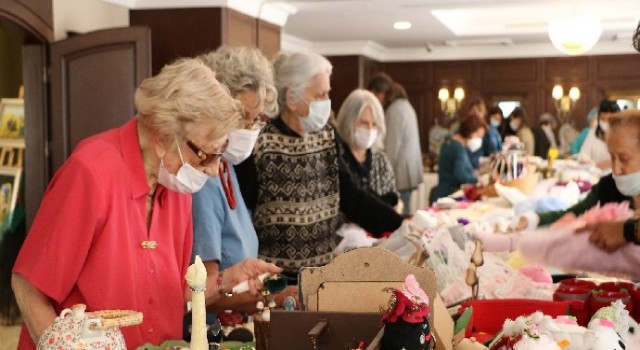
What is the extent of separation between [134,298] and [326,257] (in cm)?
130

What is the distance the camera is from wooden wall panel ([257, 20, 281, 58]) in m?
7.51

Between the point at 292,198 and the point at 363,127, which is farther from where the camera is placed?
the point at 363,127

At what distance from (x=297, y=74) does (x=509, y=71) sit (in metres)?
10.5

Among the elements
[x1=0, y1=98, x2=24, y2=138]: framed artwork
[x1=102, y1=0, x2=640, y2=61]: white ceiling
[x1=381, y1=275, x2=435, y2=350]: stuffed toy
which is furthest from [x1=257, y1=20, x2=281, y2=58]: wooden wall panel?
[x1=381, y1=275, x2=435, y2=350]: stuffed toy

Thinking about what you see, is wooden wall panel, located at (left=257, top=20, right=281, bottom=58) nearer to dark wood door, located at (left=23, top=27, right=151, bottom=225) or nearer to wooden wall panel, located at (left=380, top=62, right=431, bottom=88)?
dark wood door, located at (left=23, top=27, right=151, bottom=225)

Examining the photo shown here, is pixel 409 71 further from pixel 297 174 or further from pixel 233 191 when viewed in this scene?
pixel 233 191

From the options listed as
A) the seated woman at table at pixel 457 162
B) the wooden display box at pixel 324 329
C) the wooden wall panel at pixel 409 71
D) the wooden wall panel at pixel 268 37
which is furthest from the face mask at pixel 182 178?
the wooden wall panel at pixel 409 71

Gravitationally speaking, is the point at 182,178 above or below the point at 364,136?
below

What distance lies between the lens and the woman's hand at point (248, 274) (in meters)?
2.13

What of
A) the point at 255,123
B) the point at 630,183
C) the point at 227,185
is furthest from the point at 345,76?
the point at 227,185

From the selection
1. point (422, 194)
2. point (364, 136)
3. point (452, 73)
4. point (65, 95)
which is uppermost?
point (452, 73)

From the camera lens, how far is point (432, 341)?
1.41 meters

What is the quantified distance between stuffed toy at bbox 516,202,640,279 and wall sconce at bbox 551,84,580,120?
1078 cm

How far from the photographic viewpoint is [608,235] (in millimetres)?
2332
